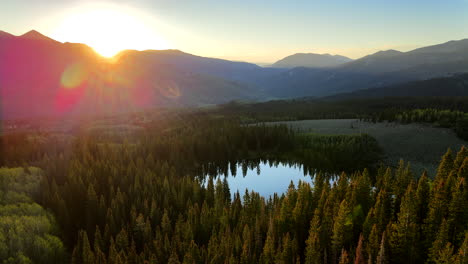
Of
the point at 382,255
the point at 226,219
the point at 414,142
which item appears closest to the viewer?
the point at 382,255

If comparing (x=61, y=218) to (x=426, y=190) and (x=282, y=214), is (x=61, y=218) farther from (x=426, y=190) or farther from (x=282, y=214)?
(x=426, y=190)

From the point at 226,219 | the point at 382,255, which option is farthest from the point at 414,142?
the point at 382,255

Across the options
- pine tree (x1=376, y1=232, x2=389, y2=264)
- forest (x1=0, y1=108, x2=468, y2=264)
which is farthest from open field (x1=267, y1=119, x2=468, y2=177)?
pine tree (x1=376, y1=232, x2=389, y2=264)

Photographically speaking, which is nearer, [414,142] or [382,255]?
[382,255]

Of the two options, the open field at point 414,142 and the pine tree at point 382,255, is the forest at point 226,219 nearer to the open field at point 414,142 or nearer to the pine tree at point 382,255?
the pine tree at point 382,255

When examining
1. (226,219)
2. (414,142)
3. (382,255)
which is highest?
(414,142)

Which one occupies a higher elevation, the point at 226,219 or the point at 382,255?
the point at 382,255

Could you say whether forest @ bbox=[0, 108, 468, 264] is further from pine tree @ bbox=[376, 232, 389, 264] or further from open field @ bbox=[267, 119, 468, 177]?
open field @ bbox=[267, 119, 468, 177]

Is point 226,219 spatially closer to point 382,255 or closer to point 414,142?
point 382,255
